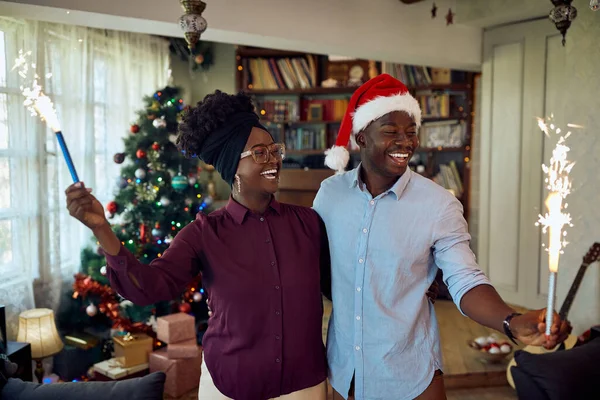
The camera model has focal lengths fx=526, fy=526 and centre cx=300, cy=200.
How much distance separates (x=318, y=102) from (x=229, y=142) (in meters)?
4.15

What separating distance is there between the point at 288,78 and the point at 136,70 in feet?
5.21

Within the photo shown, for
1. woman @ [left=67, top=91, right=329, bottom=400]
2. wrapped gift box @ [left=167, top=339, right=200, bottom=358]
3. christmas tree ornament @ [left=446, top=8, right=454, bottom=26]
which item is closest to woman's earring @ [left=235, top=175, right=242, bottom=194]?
woman @ [left=67, top=91, right=329, bottom=400]

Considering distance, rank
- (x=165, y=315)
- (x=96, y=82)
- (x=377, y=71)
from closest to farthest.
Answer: (x=165, y=315) → (x=96, y=82) → (x=377, y=71)

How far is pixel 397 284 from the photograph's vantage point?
153cm

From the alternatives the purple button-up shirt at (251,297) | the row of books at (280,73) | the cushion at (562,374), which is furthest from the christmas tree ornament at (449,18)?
the purple button-up shirt at (251,297)

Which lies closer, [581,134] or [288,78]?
[581,134]

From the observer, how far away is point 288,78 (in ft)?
18.3

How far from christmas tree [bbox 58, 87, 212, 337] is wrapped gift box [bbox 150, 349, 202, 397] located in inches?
13.5

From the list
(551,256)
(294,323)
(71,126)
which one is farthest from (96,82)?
(551,256)

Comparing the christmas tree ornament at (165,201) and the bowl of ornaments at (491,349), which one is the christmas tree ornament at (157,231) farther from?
the bowl of ornaments at (491,349)

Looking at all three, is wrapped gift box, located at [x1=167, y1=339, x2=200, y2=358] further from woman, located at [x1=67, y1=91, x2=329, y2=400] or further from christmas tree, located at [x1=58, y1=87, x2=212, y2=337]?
woman, located at [x1=67, y1=91, x2=329, y2=400]

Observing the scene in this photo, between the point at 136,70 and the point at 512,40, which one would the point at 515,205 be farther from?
the point at 136,70

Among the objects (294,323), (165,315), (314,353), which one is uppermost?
(294,323)

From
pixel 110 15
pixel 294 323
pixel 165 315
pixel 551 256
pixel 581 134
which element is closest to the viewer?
pixel 551 256
